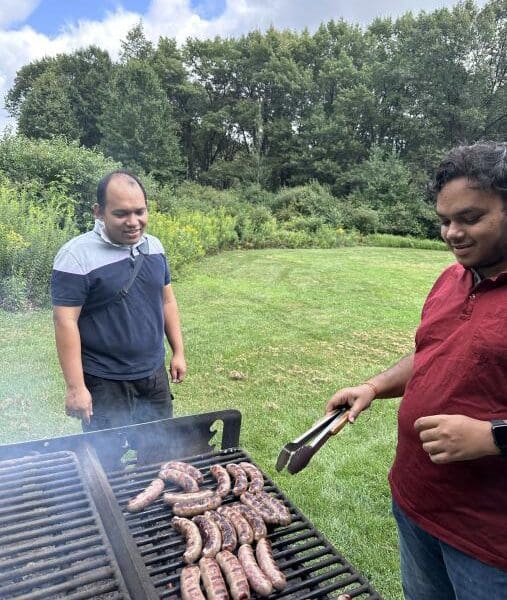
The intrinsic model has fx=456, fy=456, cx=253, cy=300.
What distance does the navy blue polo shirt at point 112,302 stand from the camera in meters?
2.55

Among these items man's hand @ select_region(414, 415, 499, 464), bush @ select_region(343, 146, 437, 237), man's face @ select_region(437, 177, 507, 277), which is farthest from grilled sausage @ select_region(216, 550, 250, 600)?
bush @ select_region(343, 146, 437, 237)

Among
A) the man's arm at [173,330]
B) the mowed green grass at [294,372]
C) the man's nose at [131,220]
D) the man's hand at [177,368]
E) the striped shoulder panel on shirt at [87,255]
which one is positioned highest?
the man's nose at [131,220]

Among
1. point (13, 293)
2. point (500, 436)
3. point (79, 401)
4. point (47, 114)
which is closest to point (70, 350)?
point (79, 401)

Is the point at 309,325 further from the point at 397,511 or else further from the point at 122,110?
the point at 122,110

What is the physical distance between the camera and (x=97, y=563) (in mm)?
1664

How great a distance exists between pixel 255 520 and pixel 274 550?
143mm

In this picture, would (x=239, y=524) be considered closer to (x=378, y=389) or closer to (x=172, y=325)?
(x=378, y=389)

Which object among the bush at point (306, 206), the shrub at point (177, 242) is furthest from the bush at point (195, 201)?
the shrub at point (177, 242)

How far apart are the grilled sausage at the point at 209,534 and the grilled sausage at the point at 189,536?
0.02 m

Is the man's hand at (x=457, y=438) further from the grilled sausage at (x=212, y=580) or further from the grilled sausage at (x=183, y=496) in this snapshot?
the grilled sausage at (x=183, y=496)

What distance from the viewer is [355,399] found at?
2.00 meters

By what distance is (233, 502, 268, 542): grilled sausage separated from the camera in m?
1.95

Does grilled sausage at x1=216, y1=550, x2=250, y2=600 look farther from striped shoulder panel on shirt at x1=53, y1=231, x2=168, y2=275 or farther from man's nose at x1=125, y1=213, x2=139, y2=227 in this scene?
man's nose at x1=125, y1=213, x2=139, y2=227

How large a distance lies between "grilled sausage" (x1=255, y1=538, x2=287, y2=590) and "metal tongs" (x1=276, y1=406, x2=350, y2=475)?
378 millimetres
